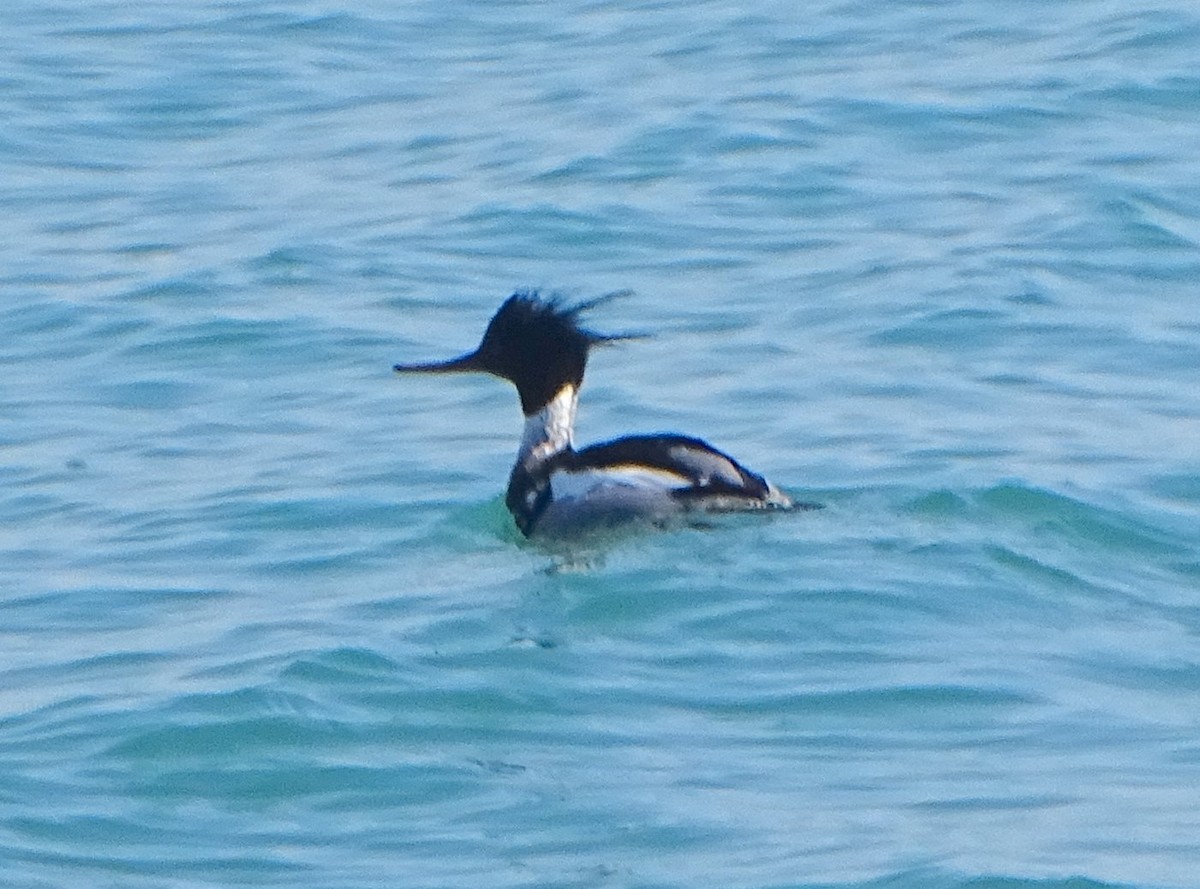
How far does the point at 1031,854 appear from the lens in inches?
228

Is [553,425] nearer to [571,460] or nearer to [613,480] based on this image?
[571,460]

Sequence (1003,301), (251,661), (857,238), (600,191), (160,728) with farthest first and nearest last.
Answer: (600,191), (857,238), (1003,301), (251,661), (160,728)

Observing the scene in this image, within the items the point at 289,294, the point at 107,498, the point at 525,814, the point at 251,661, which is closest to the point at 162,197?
the point at 289,294

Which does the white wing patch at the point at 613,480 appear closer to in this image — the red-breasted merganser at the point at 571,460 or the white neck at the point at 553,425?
the red-breasted merganser at the point at 571,460

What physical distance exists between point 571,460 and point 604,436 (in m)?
1.26

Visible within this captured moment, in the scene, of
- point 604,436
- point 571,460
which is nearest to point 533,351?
point 604,436

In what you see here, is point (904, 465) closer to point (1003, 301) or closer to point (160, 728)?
point (1003, 301)

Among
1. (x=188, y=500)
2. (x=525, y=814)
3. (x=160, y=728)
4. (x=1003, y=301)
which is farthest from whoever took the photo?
(x=1003, y=301)

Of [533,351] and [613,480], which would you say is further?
[533,351]

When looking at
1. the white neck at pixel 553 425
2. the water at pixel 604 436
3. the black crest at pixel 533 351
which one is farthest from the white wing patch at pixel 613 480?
the black crest at pixel 533 351

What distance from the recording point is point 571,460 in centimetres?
899

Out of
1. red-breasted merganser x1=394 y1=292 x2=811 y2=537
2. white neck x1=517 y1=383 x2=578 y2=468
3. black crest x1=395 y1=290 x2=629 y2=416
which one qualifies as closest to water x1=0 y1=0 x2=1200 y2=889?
red-breasted merganser x1=394 y1=292 x2=811 y2=537

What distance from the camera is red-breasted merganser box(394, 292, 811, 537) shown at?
8.62m

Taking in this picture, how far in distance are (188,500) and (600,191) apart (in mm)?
4488
